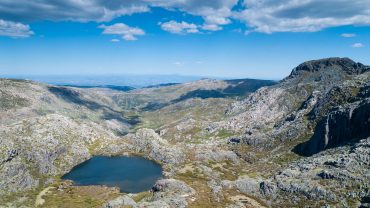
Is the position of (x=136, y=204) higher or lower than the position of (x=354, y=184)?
lower

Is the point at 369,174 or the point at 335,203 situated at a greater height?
the point at 369,174

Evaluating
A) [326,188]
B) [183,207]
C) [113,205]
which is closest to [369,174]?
[326,188]

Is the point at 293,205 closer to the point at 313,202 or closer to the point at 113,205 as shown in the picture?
the point at 313,202

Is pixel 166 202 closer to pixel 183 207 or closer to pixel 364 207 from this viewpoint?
pixel 183 207

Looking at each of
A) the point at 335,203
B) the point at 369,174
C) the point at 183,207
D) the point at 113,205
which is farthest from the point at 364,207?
the point at 113,205

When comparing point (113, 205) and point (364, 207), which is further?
point (113, 205)

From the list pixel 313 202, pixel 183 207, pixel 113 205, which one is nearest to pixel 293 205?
pixel 313 202

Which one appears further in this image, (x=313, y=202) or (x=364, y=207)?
(x=313, y=202)
